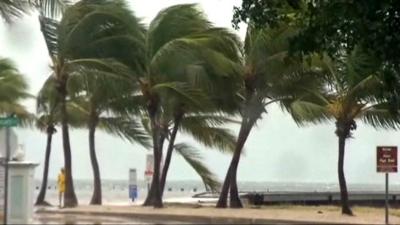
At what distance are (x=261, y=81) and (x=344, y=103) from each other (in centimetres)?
421

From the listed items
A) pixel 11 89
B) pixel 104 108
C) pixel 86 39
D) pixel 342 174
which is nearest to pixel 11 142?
pixel 86 39

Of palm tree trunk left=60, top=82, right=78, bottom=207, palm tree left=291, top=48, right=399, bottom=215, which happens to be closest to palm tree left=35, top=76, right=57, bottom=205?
palm tree trunk left=60, top=82, right=78, bottom=207

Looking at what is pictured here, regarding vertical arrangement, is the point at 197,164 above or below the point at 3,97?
below

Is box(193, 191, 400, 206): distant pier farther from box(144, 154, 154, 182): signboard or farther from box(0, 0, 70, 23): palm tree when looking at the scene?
box(0, 0, 70, 23): palm tree

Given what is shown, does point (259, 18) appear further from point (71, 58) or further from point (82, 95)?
point (82, 95)

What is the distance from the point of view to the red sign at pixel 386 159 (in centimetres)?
2628

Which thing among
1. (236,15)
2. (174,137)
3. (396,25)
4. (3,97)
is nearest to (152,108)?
(174,137)

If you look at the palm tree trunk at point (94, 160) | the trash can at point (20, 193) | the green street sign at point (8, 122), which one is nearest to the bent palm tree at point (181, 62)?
the palm tree trunk at point (94, 160)

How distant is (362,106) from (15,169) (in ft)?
45.7

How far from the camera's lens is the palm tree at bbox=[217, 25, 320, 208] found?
29.4 metres

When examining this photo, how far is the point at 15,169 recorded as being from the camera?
19.0 metres

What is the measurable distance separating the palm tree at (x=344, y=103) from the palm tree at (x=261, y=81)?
0.86m

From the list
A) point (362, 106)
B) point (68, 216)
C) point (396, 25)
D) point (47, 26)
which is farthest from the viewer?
point (362, 106)

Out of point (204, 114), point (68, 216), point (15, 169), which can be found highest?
point (204, 114)
